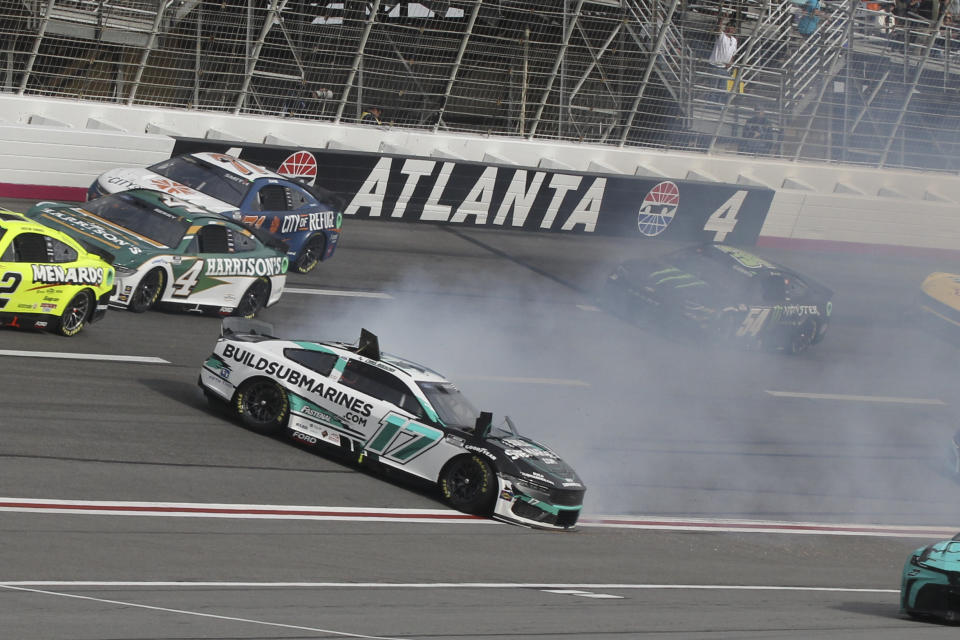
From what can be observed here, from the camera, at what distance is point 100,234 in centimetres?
1548

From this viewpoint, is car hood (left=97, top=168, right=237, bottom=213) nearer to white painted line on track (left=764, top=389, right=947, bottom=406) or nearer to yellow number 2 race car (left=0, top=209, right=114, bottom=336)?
yellow number 2 race car (left=0, top=209, right=114, bottom=336)

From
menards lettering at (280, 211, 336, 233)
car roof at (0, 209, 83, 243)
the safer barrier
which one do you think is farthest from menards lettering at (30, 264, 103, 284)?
the safer barrier

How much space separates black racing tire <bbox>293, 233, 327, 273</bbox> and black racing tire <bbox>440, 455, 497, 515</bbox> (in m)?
7.94

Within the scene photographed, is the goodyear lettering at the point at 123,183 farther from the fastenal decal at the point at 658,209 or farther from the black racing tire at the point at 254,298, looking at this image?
the fastenal decal at the point at 658,209

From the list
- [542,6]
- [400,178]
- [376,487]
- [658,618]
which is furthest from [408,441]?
[542,6]

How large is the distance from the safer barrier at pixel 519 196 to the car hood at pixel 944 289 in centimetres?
548

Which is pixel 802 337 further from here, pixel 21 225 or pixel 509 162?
pixel 21 225

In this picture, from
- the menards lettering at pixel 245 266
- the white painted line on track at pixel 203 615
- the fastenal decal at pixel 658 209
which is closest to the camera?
the white painted line on track at pixel 203 615

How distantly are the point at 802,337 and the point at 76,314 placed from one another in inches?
460

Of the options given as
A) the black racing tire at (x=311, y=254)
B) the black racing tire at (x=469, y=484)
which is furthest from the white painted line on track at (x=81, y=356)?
the black racing tire at (x=311, y=254)

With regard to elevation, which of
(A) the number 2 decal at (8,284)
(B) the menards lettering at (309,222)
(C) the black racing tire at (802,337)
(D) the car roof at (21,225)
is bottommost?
(A) the number 2 decal at (8,284)

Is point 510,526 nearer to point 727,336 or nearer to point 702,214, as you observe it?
point 727,336

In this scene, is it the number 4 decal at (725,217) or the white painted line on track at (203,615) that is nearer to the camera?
the white painted line on track at (203,615)

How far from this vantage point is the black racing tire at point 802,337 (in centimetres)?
2089
